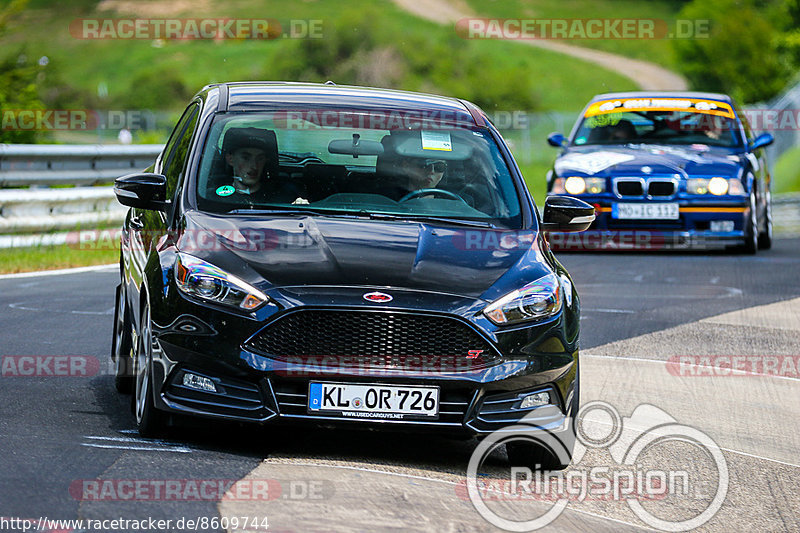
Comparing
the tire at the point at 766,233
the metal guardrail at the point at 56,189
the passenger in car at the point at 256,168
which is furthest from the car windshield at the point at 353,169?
the tire at the point at 766,233

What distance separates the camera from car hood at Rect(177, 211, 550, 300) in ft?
19.7

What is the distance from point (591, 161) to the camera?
16.0 metres

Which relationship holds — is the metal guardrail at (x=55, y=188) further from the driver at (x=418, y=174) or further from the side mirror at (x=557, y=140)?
the driver at (x=418, y=174)

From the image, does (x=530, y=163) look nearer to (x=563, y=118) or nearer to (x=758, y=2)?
(x=563, y=118)

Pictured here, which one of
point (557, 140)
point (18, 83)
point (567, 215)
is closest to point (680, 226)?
point (557, 140)

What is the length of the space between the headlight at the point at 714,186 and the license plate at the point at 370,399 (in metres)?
10.4

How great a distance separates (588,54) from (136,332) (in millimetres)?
111227

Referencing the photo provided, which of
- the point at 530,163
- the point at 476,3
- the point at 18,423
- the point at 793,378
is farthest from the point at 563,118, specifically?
the point at 476,3

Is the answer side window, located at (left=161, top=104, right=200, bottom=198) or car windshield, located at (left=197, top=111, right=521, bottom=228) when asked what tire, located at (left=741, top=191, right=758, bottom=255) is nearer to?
car windshield, located at (left=197, top=111, right=521, bottom=228)

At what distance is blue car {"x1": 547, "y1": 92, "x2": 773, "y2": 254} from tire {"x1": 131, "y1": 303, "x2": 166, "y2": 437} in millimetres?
9760

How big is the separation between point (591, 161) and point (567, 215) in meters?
8.74

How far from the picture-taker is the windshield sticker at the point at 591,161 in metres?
15.8

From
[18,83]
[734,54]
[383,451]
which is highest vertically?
[734,54]

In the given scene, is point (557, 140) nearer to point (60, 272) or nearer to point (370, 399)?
point (60, 272)
